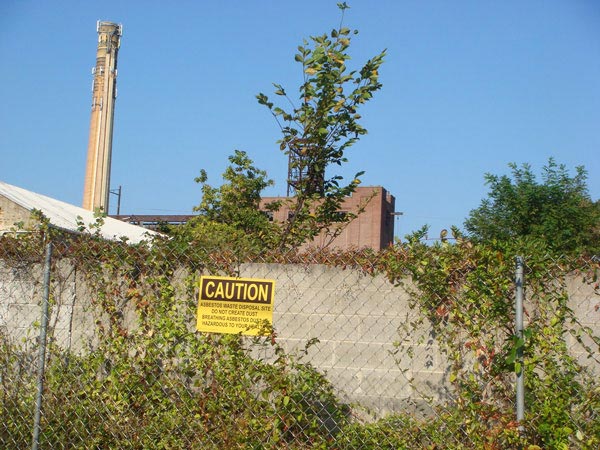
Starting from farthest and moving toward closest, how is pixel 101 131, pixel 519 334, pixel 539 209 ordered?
pixel 101 131 → pixel 539 209 → pixel 519 334

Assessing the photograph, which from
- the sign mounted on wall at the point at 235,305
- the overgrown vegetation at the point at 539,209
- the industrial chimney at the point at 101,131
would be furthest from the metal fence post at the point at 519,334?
the industrial chimney at the point at 101,131

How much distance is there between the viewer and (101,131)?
38219 millimetres

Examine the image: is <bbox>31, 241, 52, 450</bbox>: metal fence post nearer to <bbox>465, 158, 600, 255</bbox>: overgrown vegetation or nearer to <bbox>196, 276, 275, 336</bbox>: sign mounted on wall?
<bbox>196, 276, 275, 336</bbox>: sign mounted on wall

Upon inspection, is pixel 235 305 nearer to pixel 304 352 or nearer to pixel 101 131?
pixel 304 352

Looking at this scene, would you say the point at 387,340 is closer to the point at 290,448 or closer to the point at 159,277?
the point at 290,448

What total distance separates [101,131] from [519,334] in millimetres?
37536

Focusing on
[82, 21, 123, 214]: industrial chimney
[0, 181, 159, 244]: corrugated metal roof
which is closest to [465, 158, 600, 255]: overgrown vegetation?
[0, 181, 159, 244]: corrugated metal roof

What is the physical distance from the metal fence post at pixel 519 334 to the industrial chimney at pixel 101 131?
1436 inches

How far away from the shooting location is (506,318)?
3637 mm

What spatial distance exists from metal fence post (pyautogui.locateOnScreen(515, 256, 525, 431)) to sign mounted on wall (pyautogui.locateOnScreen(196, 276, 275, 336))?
1.45m

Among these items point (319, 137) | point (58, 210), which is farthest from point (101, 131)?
point (319, 137)

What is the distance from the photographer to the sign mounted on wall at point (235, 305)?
160 inches

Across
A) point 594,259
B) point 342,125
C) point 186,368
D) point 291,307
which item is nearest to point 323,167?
point 342,125

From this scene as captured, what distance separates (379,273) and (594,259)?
1304 mm
